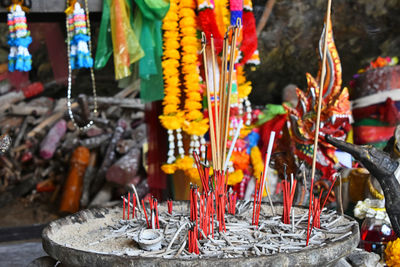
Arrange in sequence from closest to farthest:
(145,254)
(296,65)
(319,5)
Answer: (145,254) < (319,5) < (296,65)

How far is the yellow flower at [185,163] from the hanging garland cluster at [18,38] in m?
1.21

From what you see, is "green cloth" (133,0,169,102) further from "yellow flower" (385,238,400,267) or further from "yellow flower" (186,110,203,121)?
"yellow flower" (385,238,400,267)

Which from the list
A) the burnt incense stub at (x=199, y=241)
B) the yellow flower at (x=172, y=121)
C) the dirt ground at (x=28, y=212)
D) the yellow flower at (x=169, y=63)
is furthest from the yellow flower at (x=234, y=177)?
the dirt ground at (x=28, y=212)

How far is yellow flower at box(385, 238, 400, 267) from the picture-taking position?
6.62 feet

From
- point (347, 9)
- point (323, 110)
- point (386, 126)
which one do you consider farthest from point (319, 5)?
point (323, 110)

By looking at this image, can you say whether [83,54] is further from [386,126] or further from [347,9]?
[347,9]

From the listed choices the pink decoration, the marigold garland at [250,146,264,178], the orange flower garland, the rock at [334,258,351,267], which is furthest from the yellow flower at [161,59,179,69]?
the pink decoration

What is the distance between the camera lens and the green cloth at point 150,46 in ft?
10.2

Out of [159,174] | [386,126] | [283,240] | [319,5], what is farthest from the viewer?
[319,5]

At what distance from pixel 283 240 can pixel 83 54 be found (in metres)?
2.12

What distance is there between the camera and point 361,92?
15.1 feet

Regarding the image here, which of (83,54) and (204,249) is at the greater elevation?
(83,54)

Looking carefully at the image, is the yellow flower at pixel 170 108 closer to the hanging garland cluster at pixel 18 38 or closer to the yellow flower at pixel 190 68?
the yellow flower at pixel 190 68

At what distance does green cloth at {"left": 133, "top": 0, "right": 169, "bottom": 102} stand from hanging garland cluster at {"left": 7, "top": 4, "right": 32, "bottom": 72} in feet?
2.39
